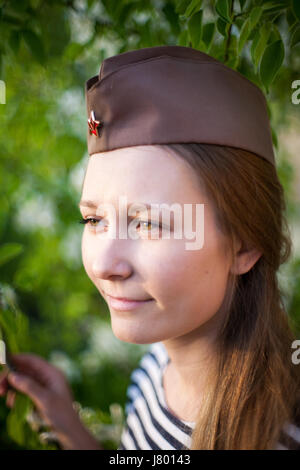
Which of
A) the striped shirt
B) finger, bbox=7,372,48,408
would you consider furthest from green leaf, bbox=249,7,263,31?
finger, bbox=7,372,48,408

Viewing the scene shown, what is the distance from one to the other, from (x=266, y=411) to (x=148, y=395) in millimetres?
440

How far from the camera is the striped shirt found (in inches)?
36.6

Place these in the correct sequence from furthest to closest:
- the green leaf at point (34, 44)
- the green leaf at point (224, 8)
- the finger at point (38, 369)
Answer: the finger at point (38, 369) → the green leaf at point (34, 44) → the green leaf at point (224, 8)

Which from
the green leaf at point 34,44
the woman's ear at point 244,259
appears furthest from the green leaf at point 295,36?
the green leaf at point 34,44

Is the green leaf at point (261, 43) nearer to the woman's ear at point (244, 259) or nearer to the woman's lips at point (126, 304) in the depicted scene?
the woman's ear at point (244, 259)

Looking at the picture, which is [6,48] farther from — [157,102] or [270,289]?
[270,289]

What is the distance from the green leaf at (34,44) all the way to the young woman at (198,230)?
0.89 ft

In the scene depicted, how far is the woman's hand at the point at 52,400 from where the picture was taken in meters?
1.20

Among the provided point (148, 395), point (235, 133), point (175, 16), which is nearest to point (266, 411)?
point (148, 395)

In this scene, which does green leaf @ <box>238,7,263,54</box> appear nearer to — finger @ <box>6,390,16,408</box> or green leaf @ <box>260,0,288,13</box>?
green leaf @ <box>260,0,288,13</box>

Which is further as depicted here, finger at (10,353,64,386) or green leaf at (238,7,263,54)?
finger at (10,353,64,386)

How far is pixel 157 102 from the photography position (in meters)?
0.81

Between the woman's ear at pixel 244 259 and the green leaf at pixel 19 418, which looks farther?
the green leaf at pixel 19 418

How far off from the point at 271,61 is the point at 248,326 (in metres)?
0.56
